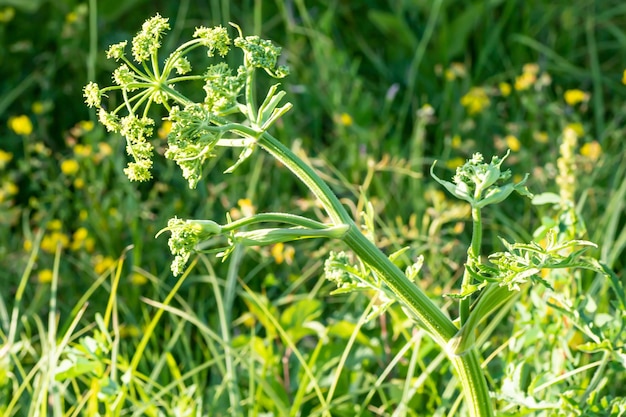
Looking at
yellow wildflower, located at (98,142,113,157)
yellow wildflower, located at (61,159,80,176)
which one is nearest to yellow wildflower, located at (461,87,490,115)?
yellow wildflower, located at (98,142,113,157)

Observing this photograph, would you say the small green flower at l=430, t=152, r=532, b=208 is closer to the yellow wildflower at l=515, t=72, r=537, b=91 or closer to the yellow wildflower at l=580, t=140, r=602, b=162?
the yellow wildflower at l=580, t=140, r=602, b=162

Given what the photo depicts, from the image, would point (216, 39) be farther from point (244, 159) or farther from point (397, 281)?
point (397, 281)

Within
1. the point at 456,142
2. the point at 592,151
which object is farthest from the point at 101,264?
the point at 592,151

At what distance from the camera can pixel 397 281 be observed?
3.72 feet

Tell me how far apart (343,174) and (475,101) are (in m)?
0.58

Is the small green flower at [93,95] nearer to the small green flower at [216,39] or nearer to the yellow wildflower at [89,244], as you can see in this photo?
the small green flower at [216,39]

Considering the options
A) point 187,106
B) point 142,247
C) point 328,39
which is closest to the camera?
point 187,106

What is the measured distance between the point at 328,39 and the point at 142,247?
3.59ft

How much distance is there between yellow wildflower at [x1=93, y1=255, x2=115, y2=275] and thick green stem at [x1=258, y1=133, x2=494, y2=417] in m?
1.47

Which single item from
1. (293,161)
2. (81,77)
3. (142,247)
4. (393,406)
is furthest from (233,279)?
(81,77)

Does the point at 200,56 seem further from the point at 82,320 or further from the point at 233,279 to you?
the point at 233,279

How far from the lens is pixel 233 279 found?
6.70 ft

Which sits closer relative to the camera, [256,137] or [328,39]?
Result: [256,137]

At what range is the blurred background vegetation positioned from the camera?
1999mm
